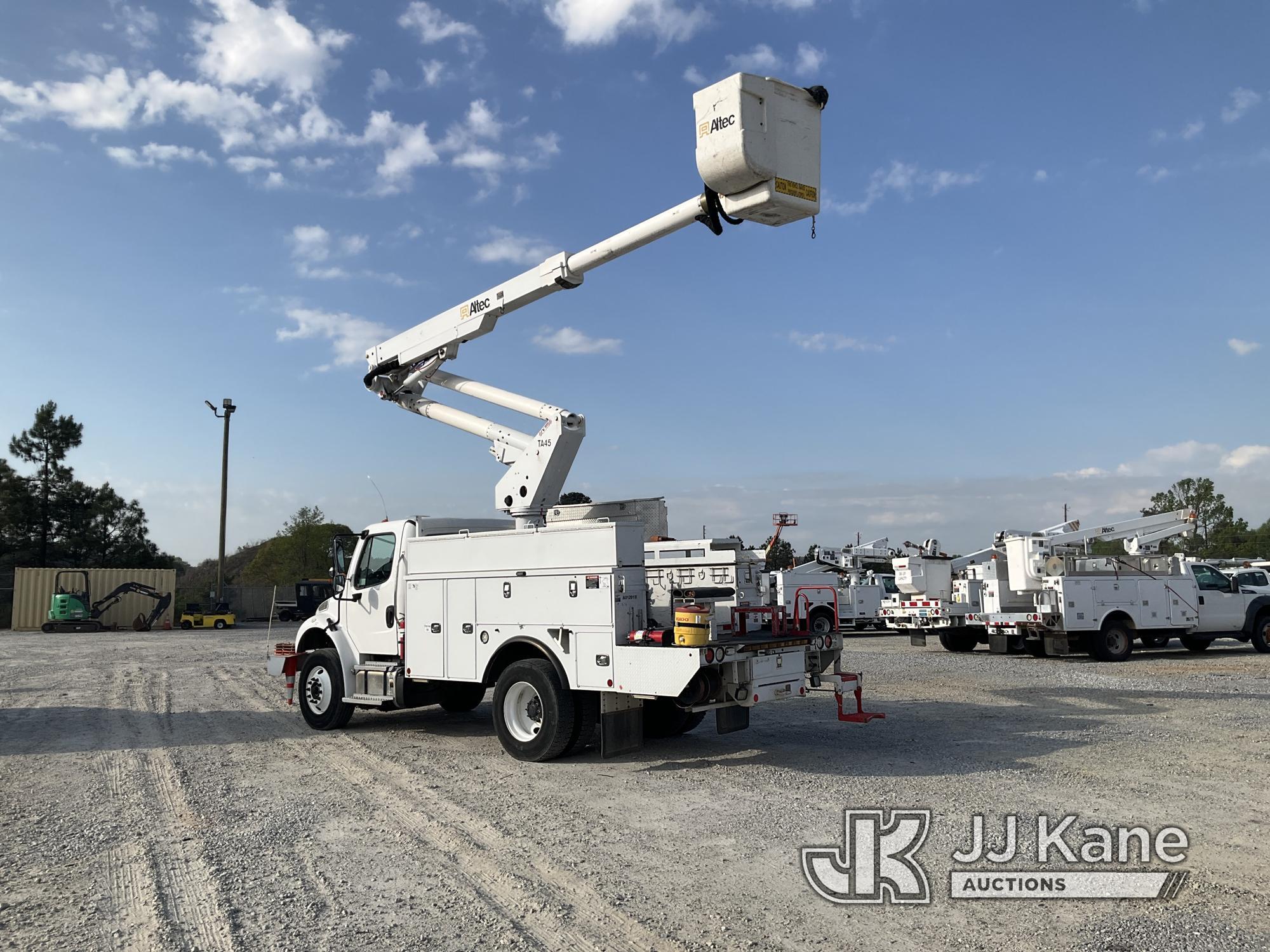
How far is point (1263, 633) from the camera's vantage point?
66.9 feet

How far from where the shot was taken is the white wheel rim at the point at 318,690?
11.1m

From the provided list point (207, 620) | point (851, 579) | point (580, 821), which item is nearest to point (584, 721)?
point (580, 821)

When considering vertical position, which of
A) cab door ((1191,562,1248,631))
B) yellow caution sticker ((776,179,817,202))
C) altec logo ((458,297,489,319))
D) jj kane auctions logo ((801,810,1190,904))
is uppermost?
altec logo ((458,297,489,319))

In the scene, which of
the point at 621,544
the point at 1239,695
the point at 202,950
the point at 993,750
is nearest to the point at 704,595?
the point at 621,544

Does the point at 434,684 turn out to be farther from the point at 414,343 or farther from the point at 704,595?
the point at 414,343

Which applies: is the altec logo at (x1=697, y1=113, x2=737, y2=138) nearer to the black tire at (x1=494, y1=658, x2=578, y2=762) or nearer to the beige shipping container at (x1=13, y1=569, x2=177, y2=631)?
the black tire at (x1=494, y1=658, x2=578, y2=762)

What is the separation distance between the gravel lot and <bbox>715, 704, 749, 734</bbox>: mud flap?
0.31 m

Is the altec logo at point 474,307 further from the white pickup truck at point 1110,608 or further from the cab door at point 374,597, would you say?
the white pickup truck at point 1110,608

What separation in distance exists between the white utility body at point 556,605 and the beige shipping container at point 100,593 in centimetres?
3336

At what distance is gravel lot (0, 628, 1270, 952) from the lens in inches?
181

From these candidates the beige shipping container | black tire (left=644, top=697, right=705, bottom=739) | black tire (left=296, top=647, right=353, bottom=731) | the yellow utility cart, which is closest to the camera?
black tire (left=644, top=697, right=705, bottom=739)

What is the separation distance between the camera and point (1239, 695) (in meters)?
12.9

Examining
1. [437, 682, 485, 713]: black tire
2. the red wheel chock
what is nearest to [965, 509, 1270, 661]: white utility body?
the red wheel chock

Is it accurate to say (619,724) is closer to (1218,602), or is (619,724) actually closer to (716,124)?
(716,124)
